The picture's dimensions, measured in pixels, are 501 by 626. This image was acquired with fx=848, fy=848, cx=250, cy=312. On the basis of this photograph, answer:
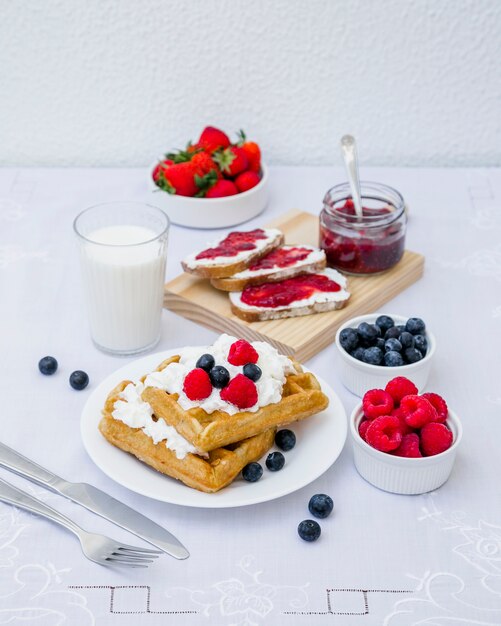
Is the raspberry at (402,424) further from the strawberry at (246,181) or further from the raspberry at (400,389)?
the strawberry at (246,181)

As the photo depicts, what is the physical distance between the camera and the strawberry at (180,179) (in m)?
2.53

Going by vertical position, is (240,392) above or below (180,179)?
above

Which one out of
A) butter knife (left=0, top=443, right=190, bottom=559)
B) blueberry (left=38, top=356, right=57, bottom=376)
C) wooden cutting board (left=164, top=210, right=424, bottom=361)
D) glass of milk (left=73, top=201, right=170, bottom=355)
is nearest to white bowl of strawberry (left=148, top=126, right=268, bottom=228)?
wooden cutting board (left=164, top=210, right=424, bottom=361)

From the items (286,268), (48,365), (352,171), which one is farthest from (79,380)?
(352,171)

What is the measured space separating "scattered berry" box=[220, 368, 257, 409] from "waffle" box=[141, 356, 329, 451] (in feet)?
0.08

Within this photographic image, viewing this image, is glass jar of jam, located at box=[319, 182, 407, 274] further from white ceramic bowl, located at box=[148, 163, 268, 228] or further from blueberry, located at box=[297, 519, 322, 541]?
blueberry, located at box=[297, 519, 322, 541]

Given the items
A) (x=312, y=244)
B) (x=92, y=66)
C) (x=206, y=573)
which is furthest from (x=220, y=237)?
(x=206, y=573)

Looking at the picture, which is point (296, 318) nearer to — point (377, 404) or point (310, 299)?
point (310, 299)

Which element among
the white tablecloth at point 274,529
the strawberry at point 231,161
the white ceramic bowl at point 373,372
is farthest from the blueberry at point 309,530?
the strawberry at point 231,161

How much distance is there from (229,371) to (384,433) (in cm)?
31

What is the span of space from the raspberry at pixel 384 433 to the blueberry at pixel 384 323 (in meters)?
0.38

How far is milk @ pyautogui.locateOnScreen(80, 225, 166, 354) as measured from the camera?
6.35 ft

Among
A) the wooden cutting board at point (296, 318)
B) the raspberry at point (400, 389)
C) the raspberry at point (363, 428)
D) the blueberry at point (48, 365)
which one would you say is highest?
the raspberry at point (400, 389)

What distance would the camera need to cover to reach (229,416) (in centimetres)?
156
